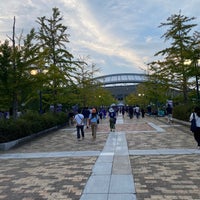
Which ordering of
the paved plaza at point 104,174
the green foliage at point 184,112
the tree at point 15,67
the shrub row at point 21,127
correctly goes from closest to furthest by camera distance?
the paved plaza at point 104,174
the shrub row at point 21,127
the tree at point 15,67
the green foliage at point 184,112

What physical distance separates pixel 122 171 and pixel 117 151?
341 cm

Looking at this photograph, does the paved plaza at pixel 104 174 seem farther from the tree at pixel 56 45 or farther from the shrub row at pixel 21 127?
the tree at pixel 56 45

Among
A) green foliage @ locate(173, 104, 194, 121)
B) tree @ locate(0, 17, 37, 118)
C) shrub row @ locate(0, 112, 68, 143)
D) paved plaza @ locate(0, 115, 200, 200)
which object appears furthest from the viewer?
green foliage @ locate(173, 104, 194, 121)

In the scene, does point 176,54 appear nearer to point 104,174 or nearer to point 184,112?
point 184,112

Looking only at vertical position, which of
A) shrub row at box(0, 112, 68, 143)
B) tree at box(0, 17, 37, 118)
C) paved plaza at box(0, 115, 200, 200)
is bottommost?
paved plaza at box(0, 115, 200, 200)

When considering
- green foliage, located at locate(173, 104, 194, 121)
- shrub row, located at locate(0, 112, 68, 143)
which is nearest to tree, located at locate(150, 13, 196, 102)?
green foliage, located at locate(173, 104, 194, 121)

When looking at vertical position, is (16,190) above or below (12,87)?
below

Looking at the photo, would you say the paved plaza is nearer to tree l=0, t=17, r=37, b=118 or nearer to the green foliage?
tree l=0, t=17, r=37, b=118

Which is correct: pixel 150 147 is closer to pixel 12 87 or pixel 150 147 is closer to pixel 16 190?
pixel 16 190

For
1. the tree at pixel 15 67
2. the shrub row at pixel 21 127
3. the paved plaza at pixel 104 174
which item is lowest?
the paved plaza at pixel 104 174

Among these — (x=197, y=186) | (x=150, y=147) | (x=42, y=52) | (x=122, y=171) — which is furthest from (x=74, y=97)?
(x=197, y=186)

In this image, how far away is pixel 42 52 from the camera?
1698cm

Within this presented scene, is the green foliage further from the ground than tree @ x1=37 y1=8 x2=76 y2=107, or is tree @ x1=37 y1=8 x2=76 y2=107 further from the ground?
tree @ x1=37 y1=8 x2=76 y2=107

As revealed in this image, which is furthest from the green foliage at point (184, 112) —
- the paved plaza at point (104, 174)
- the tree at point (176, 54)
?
the paved plaza at point (104, 174)
